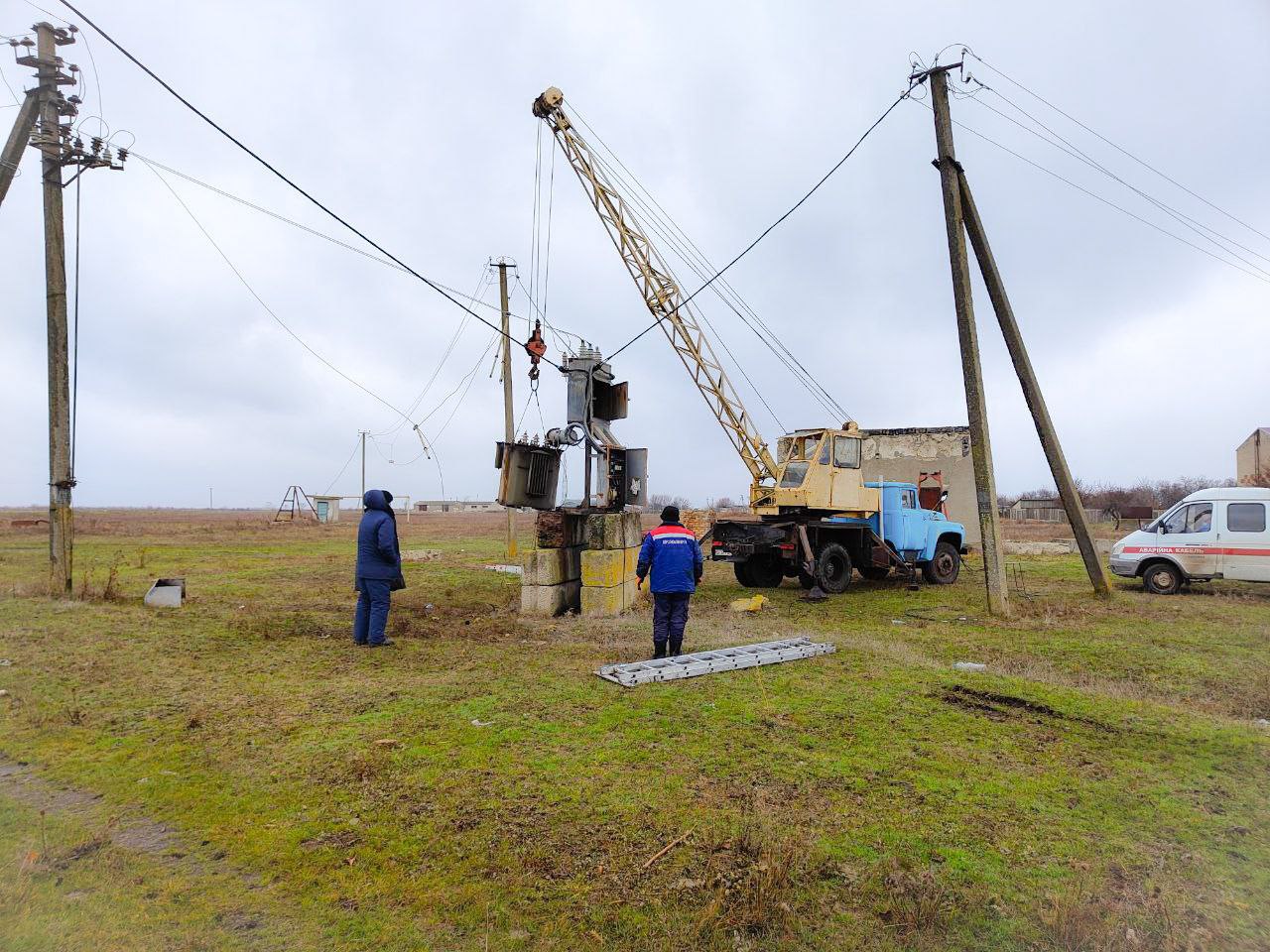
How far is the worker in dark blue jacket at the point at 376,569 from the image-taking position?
835 cm

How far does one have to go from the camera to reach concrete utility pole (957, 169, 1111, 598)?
11.7m

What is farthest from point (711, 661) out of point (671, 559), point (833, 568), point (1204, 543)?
point (1204, 543)

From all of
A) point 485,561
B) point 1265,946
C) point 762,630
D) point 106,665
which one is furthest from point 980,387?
point 485,561

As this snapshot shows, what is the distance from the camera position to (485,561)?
2030cm

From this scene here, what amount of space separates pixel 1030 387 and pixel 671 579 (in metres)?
8.30

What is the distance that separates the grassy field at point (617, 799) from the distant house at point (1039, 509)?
57.0m

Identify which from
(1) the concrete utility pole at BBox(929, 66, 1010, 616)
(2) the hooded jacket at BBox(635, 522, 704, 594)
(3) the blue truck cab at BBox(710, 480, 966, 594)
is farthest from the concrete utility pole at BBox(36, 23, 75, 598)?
(1) the concrete utility pole at BBox(929, 66, 1010, 616)

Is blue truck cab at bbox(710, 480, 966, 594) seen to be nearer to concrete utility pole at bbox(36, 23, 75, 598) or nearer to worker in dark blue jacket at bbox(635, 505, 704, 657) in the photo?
worker in dark blue jacket at bbox(635, 505, 704, 657)

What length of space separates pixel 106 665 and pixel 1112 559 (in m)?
16.1

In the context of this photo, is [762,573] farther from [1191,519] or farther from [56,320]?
[56,320]

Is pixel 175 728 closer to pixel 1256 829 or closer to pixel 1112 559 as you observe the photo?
pixel 1256 829

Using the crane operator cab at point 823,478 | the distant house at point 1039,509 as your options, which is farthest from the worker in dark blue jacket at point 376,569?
the distant house at point 1039,509

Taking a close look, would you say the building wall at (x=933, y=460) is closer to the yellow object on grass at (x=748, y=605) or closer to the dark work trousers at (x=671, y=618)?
the yellow object on grass at (x=748, y=605)

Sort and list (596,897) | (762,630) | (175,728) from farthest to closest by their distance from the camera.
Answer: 1. (762,630)
2. (175,728)
3. (596,897)
